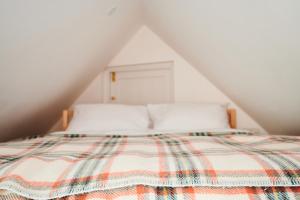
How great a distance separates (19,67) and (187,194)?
1.34 metres

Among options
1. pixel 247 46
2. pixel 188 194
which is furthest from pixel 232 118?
pixel 188 194

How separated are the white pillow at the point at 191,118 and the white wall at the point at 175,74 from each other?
→ 408 mm

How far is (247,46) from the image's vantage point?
1.11m

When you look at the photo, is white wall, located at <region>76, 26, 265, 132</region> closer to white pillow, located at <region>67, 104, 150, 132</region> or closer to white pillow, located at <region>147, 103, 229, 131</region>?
white pillow, located at <region>147, 103, 229, 131</region>

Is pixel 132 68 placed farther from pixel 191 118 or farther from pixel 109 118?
pixel 191 118

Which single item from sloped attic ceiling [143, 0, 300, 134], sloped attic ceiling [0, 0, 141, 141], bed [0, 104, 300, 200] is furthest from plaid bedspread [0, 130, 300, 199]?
sloped attic ceiling [0, 0, 141, 141]

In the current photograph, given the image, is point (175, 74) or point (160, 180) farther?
point (175, 74)

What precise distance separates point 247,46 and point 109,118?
128cm

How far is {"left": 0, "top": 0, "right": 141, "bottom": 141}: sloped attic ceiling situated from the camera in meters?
1.00

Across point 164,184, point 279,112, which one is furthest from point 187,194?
point 279,112

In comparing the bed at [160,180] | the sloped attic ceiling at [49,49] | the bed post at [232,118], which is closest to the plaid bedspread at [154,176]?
the bed at [160,180]

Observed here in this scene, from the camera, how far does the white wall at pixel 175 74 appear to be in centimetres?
211

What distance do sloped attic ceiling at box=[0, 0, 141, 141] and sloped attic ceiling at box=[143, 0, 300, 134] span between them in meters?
0.53

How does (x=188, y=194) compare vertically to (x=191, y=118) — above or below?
below
